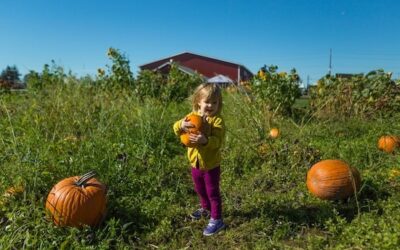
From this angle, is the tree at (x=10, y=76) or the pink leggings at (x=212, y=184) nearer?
the pink leggings at (x=212, y=184)

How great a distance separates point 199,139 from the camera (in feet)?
10.1

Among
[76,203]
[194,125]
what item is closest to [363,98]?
[194,125]

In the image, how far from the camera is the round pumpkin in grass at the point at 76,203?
3218 mm

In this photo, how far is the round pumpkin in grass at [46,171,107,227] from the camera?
3218 millimetres

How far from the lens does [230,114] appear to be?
698 centimetres

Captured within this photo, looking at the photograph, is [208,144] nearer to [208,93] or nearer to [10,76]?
[208,93]

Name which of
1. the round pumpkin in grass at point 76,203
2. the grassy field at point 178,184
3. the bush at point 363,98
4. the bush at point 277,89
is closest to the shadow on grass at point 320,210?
the grassy field at point 178,184

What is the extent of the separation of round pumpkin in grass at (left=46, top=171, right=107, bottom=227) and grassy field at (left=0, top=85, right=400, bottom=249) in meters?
0.08

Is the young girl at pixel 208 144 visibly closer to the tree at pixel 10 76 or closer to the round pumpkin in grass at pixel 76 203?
the round pumpkin in grass at pixel 76 203

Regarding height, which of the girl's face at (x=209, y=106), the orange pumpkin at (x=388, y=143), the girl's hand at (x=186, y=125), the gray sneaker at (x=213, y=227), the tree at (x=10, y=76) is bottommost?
the gray sneaker at (x=213, y=227)

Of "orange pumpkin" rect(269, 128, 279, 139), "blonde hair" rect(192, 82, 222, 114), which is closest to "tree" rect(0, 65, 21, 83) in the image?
"orange pumpkin" rect(269, 128, 279, 139)

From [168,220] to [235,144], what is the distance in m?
2.23

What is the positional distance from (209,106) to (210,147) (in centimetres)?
33

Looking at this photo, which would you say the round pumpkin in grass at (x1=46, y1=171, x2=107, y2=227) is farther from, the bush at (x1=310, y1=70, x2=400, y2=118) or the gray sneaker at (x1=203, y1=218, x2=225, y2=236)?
the bush at (x1=310, y1=70, x2=400, y2=118)
